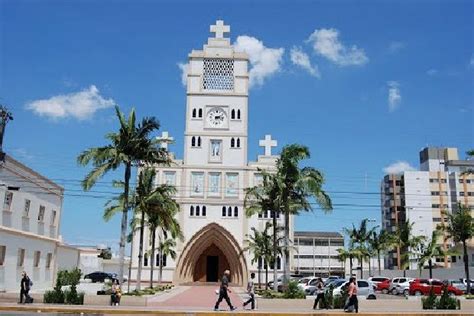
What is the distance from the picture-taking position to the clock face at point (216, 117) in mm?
64312

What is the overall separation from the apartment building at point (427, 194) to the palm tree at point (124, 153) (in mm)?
77912

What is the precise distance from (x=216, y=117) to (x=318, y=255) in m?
49.1

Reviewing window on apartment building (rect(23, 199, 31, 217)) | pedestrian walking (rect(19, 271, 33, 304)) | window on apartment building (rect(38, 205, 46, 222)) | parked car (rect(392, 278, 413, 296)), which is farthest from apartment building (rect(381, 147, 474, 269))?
pedestrian walking (rect(19, 271, 33, 304))

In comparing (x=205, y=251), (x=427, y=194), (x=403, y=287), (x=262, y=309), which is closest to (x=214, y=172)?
(x=205, y=251)

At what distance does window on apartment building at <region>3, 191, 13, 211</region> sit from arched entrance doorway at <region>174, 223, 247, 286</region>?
3047 cm

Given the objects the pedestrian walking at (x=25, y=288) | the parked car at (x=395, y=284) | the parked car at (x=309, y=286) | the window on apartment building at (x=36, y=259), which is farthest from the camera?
the parked car at (x=395, y=284)

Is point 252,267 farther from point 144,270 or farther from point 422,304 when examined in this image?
point 422,304

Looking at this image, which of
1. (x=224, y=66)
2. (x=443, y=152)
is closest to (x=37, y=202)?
(x=224, y=66)

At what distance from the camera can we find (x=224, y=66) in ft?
220

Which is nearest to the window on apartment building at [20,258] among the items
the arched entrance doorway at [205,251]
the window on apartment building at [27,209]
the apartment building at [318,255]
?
the window on apartment building at [27,209]

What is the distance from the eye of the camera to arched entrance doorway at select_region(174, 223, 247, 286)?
6109cm

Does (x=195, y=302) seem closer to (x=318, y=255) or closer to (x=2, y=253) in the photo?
(x=2, y=253)

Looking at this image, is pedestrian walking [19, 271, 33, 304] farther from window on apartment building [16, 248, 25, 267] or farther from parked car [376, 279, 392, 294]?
parked car [376, 279, 392, 294]

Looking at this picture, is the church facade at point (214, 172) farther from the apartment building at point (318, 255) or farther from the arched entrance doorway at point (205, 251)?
the apartment building at point (318, 255)
